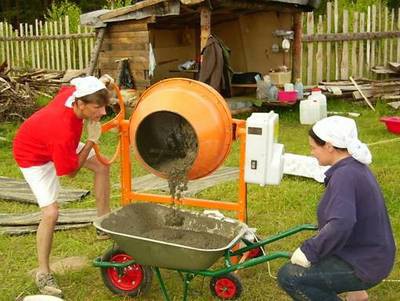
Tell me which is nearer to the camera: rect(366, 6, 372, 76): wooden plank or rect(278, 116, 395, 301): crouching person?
rect(278, 116, 395, 301): crouching person

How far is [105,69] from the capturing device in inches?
426

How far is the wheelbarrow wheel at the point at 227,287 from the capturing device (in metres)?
3.62

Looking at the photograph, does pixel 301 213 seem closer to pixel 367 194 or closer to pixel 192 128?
pixel 192 128

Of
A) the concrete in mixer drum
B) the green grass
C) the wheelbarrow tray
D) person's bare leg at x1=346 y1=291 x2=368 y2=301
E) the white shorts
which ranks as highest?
the concrete in mixer drum

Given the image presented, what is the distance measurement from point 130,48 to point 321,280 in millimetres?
7953

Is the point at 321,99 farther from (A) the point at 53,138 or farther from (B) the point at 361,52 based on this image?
(A) the point at 53,138

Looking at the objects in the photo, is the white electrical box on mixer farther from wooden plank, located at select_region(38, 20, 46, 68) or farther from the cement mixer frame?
wooden plank, located at select_region(38, 20, 46, 68)

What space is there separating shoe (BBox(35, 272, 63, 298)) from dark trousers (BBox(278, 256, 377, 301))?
5.02 ft

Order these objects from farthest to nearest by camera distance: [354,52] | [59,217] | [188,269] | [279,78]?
[354,52] < [279,78] < [59,217] < [188,269]

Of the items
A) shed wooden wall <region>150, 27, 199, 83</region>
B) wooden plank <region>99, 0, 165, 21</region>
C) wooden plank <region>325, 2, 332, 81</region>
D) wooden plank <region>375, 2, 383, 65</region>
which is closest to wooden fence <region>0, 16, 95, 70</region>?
shed wooden wall <region>150, 27, 199, 83</region>

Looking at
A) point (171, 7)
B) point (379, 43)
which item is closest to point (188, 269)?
point (171, 7)

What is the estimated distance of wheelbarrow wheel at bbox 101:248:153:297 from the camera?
373 cm

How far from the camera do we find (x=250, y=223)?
16.4 ft

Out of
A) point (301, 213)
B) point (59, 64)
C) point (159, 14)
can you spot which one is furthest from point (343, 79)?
point (301, 213)
